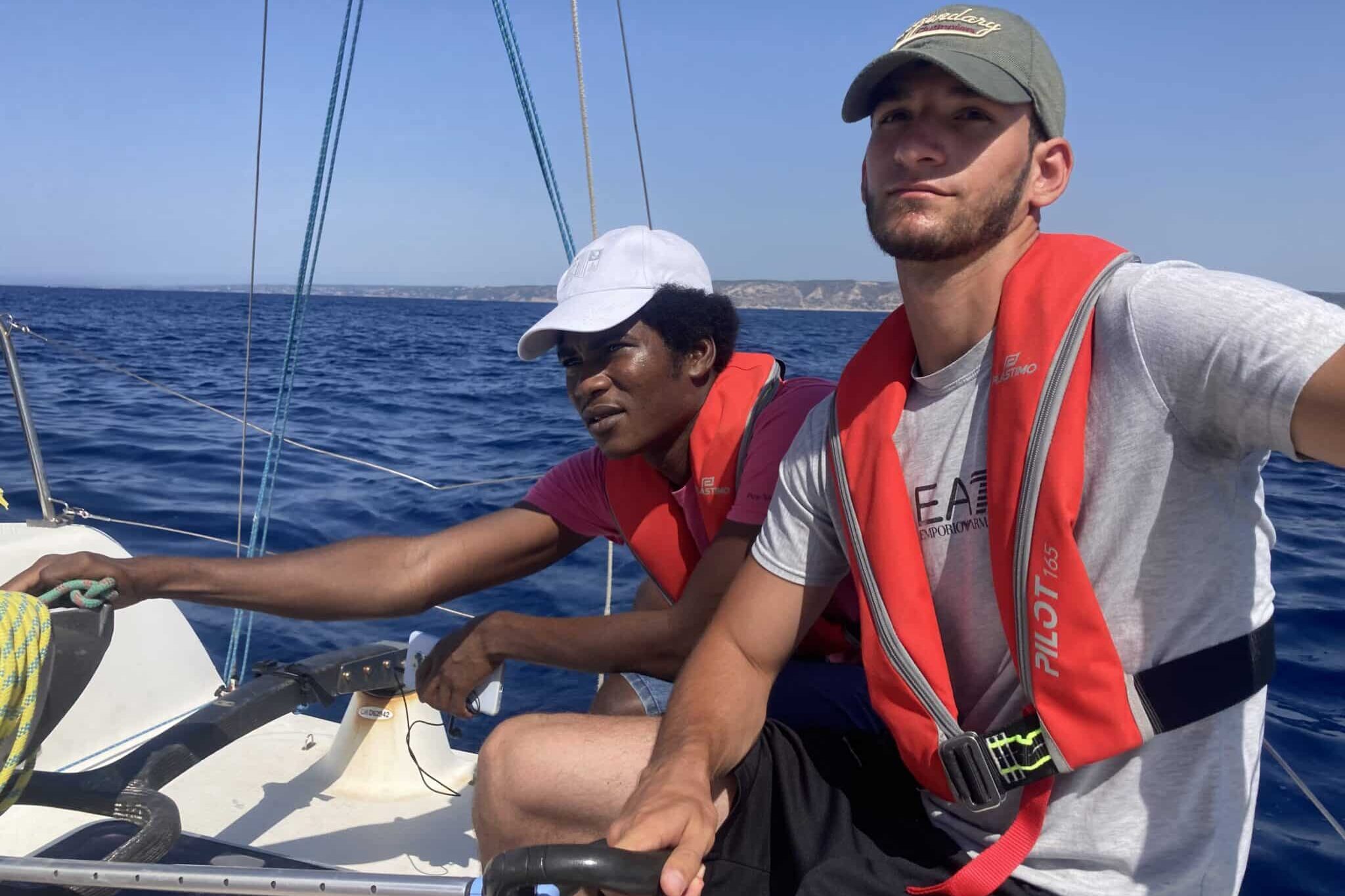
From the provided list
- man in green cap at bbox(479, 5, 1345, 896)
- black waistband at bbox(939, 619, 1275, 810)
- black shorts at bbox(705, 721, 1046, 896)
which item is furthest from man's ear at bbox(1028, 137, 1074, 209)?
black shorts at bbox(705, 721, 1046, 896)

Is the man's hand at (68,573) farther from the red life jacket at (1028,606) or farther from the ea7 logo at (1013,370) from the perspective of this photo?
the ea7 logo at (1013,370)

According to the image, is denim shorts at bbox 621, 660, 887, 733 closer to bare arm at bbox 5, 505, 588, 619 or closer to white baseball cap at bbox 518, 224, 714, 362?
bare arm at bbox 5, 505, 588, 619

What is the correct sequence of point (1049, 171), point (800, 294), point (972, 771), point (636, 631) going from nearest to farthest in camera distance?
1. point (972, 771)
2. point (1049, 171)
3. point (636, 631)
4. point (800, 294)

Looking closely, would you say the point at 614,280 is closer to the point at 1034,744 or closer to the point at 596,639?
the point at 596,639

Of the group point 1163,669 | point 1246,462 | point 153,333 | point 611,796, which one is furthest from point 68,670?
point 153,333

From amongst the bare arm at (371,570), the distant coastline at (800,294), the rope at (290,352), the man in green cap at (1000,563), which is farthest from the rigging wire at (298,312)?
the distant coastline at (800,294)

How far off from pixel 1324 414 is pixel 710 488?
3.64 ft

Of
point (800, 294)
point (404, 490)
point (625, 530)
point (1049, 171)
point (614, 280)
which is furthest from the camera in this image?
point (800, 294)

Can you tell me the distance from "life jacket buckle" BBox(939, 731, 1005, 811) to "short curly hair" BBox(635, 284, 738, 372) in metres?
0.97

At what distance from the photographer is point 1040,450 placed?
126 cm

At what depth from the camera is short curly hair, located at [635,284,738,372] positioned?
2.06 meters

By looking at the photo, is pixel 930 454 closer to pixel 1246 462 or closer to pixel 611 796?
pixel 1246 462

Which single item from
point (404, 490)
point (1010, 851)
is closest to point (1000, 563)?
point (1010, 851)

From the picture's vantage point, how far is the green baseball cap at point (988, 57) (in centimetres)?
138
